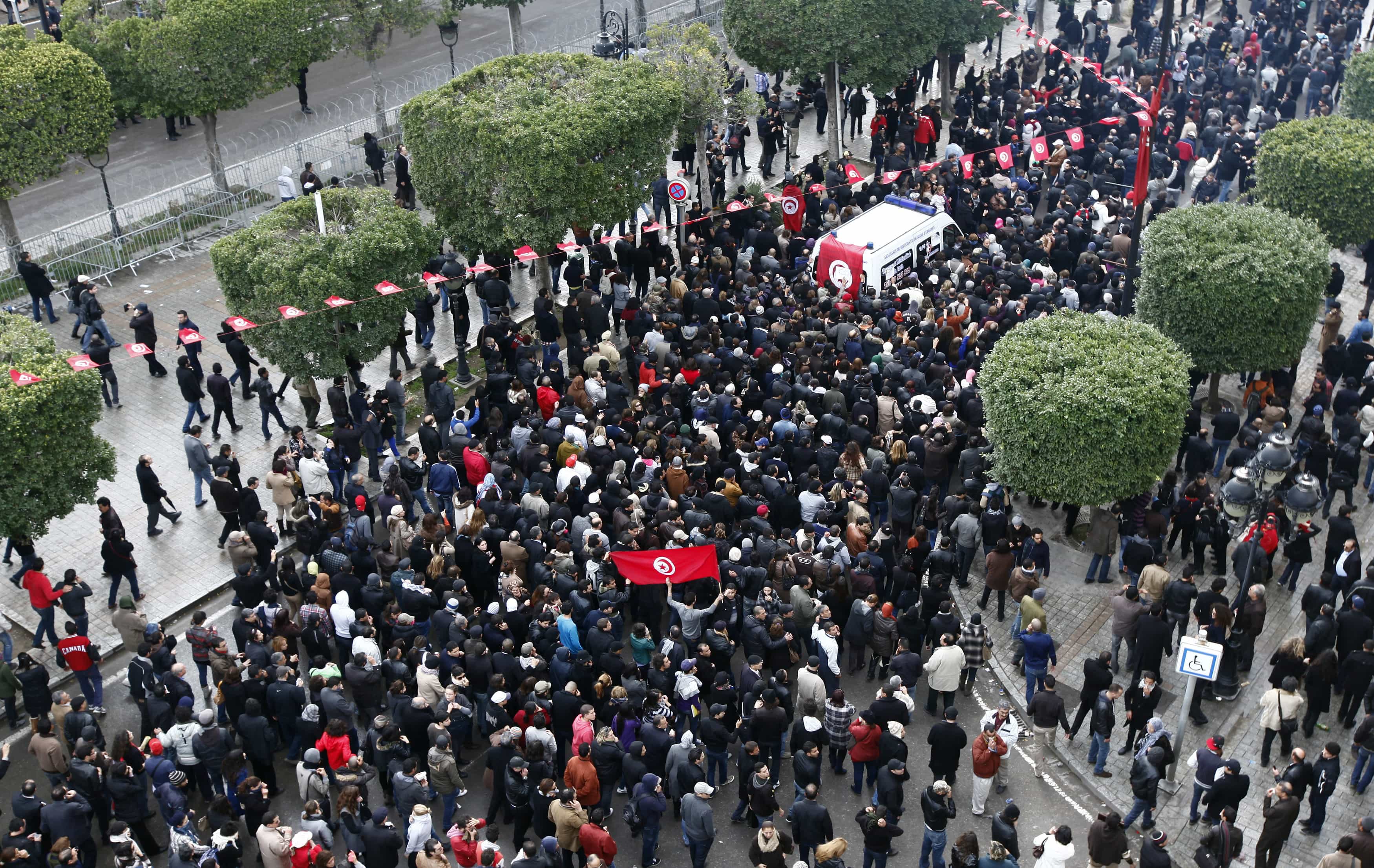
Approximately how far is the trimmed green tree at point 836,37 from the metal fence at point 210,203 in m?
6.64

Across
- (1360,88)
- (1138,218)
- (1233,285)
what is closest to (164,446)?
(1138,218)

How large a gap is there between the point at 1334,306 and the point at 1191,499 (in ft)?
25.2

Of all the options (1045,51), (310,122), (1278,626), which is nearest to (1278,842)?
(1278,626)

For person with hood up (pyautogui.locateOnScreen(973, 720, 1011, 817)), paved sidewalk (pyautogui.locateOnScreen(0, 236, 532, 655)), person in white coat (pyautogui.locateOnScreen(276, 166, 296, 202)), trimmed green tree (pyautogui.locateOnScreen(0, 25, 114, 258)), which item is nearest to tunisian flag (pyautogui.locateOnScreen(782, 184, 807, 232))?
paved sidewalk (pyautogui.locateOnScreen(0, 236, 532, 655))

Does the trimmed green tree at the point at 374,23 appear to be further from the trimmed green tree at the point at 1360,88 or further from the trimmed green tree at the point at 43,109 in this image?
the trimmed green tree at the point at 1360,88

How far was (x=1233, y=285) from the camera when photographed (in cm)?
2247

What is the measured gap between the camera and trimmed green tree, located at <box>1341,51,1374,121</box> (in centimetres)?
3088

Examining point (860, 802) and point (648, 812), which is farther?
point (860, 802)

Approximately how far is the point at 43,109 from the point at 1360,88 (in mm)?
27299

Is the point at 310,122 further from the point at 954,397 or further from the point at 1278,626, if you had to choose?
the point at 1278,626

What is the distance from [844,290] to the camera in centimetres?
2727

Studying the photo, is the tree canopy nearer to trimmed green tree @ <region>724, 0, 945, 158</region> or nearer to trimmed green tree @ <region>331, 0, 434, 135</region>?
trimmed green tree @ <region>724, 0, 945, 158</region>

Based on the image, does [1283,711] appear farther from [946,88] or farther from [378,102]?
[378,102]

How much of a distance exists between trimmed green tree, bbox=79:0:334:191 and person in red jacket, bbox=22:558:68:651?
14636 millimetres
